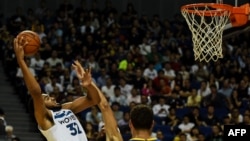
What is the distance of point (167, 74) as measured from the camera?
14.4m

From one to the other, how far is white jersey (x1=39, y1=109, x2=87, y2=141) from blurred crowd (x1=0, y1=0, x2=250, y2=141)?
5.95m

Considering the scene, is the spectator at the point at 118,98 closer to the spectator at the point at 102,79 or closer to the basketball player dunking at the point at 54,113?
the spectator at the point at 102,79

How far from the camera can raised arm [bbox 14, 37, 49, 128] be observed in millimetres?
4762

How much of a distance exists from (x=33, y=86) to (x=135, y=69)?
9.66 m

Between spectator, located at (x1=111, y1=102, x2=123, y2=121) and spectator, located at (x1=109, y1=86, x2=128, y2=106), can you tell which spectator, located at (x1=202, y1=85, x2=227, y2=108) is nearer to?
spectator, located at (x1=109, y1=86, x2=128, y2=106)

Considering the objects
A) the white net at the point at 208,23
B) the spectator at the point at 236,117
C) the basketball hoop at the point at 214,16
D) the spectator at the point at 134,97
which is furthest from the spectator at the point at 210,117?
the basketball hoop at the point at 214,16

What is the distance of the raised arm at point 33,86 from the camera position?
4.76 m

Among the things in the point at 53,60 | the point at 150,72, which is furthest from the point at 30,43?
the point at 150,72

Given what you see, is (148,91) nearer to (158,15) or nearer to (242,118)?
(242,118)

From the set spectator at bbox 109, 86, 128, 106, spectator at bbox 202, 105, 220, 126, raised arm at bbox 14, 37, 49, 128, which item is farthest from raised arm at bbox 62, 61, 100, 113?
spectator at bbox 109, 86, 128, 106

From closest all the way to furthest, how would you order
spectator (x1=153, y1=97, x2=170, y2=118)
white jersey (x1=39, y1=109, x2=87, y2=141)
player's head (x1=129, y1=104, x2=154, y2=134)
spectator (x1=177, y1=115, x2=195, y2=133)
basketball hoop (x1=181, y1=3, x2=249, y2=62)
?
player's head (x1=129, y1=104, x2=154, y2=134), white jersey (x1=39, y1=109, x2=87, y2=141), basketball hoop (x1=181, y1=3, x2=249, y2=62), spectator (x1=177, y1=115, x2=195, y2=133), spectator (x1=153, y1=97, x2=170, y2=118)

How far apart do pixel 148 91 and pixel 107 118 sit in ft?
30.1

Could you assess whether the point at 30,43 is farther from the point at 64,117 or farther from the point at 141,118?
the point at 141,118

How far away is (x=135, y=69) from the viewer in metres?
14.5
